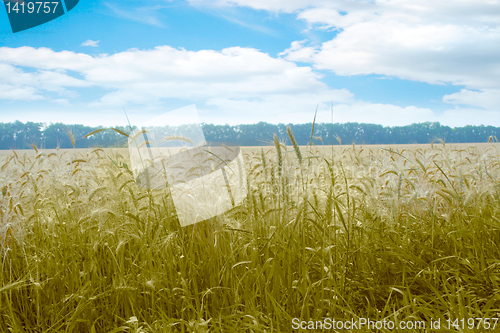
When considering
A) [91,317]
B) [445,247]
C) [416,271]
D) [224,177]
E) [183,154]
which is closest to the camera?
[91,317]

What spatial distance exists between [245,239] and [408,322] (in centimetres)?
113

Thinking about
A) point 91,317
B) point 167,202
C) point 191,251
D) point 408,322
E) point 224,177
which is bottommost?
point 91,317

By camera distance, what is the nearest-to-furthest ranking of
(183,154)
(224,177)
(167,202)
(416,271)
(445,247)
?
(416,271)
(445,247)
(167,202)
(224,177)
(183,154)

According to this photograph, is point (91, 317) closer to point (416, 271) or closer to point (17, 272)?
point (17, 272)

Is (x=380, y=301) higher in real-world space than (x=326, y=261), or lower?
lower

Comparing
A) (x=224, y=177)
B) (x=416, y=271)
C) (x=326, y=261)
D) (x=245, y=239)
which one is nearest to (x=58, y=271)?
(x=245, y=239)

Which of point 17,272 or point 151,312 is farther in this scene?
point 17,272

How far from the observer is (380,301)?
2166mm
